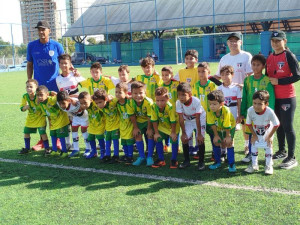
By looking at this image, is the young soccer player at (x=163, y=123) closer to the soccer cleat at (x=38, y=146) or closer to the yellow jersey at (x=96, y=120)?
the yellow jersey at (x=96, y=120)

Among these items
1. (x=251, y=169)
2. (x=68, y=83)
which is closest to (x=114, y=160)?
(x=68, y=83)

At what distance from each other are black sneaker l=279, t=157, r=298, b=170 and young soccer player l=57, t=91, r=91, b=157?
3124mm

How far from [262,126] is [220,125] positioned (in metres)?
0.56

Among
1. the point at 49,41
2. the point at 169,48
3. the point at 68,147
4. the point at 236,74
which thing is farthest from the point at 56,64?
the point at 169,48

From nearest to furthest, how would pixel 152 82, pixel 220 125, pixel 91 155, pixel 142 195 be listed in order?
pixel 142 195 → pixel 220 125 → pixel 91 155 → pixel 152 82

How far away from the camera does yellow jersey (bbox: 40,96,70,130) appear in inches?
234

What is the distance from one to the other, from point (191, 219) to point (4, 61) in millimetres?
41078

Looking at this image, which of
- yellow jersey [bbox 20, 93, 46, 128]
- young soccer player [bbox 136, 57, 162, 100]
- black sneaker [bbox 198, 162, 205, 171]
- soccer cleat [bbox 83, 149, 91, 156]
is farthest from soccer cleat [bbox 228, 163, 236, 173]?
yellow jersey [bbox 20, 93, 46, 128]

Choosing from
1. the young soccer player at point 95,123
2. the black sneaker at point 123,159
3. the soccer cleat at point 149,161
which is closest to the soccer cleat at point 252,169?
the soccer cleat at point 149,161

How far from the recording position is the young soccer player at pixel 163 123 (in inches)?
198

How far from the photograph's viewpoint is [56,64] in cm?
639

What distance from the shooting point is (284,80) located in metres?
4.69

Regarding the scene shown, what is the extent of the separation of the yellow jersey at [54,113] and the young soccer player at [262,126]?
316 centimetres

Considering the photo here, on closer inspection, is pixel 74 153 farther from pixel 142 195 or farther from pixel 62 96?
pixel 142 195
